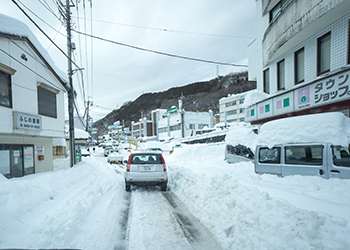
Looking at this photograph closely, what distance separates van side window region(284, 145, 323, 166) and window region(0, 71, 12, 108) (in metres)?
11.2

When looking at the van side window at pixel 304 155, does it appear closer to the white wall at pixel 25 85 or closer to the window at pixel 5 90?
the white wall at pixel 25 85

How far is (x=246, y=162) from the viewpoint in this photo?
10.3m

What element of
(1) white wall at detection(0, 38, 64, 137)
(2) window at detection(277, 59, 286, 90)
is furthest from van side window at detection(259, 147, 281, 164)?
(1) white wall at detection(0, 38, 64, 137)

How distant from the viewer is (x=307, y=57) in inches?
395

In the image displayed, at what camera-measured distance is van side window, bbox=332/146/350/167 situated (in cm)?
543

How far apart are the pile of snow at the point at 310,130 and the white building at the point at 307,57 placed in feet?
7.54

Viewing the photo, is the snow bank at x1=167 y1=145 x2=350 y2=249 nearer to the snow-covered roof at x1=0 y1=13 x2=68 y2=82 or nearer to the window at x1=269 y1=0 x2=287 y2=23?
the snow-covered roof at x1=0 y1=13 x2=68 y2=82

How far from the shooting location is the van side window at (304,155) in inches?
239

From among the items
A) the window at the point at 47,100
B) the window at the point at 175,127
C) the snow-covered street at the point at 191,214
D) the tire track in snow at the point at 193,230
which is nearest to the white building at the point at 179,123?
the window at the point at 175,127

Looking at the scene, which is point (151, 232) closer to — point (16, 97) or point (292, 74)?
point (16, 97)

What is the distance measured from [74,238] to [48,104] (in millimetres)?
9830

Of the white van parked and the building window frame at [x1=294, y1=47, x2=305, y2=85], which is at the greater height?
the building window frame at [x1=294, y1=47, x2=305, y2=85]

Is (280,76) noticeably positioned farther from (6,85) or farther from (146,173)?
(6,85)

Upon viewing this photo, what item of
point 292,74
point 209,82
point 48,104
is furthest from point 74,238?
point 209,82
